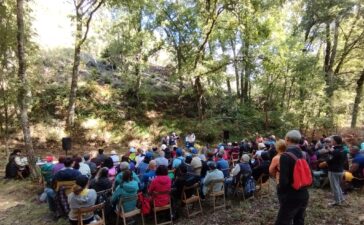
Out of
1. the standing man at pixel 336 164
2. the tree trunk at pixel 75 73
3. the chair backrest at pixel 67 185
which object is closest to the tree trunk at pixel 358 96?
the standing man at pixel 336 164

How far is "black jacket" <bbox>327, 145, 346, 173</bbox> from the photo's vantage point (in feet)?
A: 19.8

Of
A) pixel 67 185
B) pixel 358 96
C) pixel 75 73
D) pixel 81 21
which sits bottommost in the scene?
pixel 67 185

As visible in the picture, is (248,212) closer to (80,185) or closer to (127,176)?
(127,176)

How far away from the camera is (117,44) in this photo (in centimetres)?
1778

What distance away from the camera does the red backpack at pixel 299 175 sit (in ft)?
11.9

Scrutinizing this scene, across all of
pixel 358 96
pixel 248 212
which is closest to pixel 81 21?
pixel 248 212

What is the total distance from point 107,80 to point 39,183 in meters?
11.9

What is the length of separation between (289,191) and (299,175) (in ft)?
0.85

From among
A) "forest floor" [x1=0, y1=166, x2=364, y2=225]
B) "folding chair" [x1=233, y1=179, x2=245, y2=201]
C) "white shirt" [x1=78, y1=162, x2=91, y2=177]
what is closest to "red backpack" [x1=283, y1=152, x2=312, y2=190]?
"forest floor" [x1=0, y1=166, x2=364, y2=225]

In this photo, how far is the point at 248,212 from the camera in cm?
617

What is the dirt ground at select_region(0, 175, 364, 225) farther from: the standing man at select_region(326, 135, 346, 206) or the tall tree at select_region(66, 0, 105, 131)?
the tall tree at select_region(66, 0, 105, 131)

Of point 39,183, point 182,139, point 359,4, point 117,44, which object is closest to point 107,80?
point 117,44

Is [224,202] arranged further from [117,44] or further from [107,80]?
[107,80]

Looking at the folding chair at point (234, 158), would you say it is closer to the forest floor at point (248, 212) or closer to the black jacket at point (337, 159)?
the forest floor at point (248, 212)
